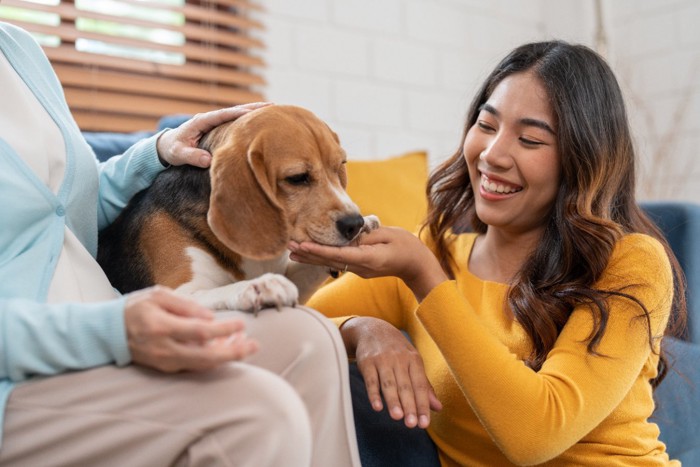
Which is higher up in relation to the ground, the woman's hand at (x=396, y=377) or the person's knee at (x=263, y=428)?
the person's knee at (x=263, y=428)

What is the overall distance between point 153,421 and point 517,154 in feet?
2.82

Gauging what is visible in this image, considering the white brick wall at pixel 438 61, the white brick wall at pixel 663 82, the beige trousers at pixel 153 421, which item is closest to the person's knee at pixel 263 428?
the beige trousers at pixel 153 421

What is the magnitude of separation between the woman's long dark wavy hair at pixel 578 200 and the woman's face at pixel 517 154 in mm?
21

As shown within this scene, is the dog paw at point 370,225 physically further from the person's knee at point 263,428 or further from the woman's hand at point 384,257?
the person's knee at point 263,428

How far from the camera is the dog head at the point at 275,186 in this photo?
1223 millimetres

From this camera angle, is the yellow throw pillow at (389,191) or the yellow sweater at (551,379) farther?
the yellow throw pillow at (389,191)

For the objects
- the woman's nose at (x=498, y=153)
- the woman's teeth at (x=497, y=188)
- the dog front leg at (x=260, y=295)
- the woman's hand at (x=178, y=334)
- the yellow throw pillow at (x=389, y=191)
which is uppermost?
the woman's nose at (x=498, y=153)

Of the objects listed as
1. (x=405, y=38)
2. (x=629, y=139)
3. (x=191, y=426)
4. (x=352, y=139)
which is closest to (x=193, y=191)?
(x=191, y=426)

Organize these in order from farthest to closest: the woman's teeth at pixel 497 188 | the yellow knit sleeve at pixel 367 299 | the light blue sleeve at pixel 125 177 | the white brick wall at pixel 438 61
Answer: the white brick wall at pixel 438 61 < the yellow knit sleeve at pixel 367 299 < the woman's teeth at pixel 497 188 < the light blue sleeve at pixel 125 177

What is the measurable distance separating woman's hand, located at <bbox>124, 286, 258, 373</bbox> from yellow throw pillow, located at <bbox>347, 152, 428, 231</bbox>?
1331 mm

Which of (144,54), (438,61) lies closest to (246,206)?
(144,54)

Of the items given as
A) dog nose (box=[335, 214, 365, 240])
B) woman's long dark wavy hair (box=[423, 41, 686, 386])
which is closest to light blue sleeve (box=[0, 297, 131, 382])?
dog nose (box=[335, 214, 365, 240])

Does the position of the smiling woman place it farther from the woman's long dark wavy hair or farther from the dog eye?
the dog eye

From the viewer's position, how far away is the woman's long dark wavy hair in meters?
1.38
